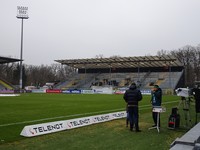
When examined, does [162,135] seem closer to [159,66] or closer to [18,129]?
[18,129]

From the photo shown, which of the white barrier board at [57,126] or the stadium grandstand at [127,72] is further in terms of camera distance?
the stadium grandstand at [127,72]

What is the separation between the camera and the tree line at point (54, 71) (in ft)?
281

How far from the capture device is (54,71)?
423 ft

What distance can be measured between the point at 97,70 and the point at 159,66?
1909 cm

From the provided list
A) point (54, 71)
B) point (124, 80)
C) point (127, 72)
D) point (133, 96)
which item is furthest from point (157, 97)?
point (54, 71)

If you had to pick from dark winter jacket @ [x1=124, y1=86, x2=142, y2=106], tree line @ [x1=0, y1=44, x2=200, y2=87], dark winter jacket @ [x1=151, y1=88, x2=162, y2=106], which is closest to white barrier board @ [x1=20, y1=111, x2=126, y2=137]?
dark winter jacket @ [x1=124, y1=86, x2=142, y2=106]

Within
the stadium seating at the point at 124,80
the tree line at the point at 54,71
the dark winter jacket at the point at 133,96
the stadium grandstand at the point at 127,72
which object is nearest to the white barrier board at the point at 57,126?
the dark winter jacket at the point at 133,96

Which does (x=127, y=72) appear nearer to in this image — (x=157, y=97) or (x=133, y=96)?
(x=157, y=97)

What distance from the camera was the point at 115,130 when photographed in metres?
11.8

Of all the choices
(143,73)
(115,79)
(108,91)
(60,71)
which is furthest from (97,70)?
(60,71)

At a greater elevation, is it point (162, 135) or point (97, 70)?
point (97, 70)

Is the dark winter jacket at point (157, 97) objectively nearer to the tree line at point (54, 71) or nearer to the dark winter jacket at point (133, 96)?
the dark winter jacket at point (133, 96)

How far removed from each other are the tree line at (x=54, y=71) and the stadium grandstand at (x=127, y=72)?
9.20m

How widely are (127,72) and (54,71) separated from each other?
58294 mm
